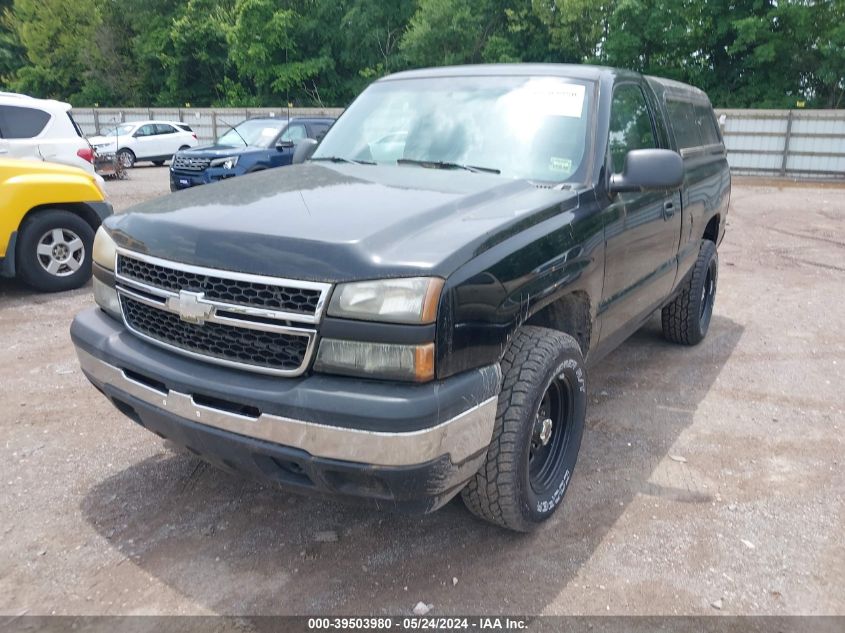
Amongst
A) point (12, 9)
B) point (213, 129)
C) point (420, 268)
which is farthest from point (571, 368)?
point (12, 9)

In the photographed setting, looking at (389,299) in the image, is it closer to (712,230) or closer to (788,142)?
(712,230)

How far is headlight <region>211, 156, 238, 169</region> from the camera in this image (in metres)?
13.1

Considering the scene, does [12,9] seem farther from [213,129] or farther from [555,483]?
[555,483]

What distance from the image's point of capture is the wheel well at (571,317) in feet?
10.6

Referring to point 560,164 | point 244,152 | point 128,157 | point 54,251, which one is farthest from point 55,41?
point 560,164

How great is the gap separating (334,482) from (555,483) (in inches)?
46.1

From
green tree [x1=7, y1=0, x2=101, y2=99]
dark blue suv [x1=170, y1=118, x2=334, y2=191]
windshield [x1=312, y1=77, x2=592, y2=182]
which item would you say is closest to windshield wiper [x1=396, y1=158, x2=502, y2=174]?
windshield [x1=312, y1=77, x2=592, y2=182]

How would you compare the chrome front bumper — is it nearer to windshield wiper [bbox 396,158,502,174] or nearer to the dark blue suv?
windshield wiper [bbox 396,158,502,174]

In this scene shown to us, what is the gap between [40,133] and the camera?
857cm

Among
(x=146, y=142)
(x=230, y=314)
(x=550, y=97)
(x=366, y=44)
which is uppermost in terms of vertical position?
(x=366, y=44)

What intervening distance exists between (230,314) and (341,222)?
51 centimetres

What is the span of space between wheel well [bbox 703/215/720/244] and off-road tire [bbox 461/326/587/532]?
3.13m

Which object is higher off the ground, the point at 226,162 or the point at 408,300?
Answer: the point at 408,300

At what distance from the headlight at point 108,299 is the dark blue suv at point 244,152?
9816 millimetres
